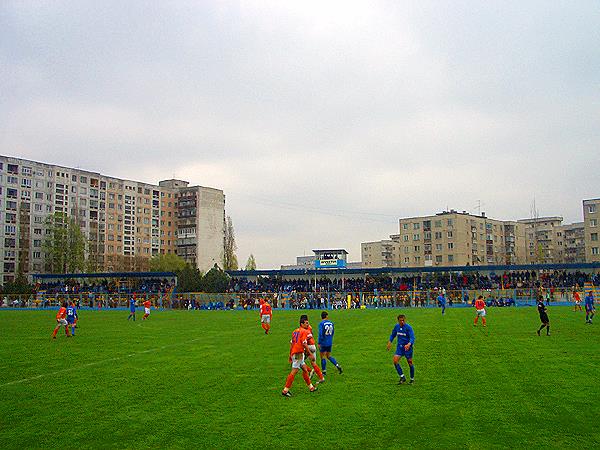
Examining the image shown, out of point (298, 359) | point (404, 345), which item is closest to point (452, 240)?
Answer: point (404, 345)

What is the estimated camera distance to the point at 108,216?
130875 millimetres

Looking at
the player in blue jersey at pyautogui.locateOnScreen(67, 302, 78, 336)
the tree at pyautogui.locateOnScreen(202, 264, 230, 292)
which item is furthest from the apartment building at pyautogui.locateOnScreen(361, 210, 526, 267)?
the player in blue jersey at pyautogui.locateOnScreen(67, 302, 78, 336)

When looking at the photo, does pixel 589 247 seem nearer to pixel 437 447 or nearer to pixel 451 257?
pixel 451 257

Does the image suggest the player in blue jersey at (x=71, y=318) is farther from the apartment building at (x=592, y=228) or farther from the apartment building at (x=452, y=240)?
the apartment building at (x=592, y=228)

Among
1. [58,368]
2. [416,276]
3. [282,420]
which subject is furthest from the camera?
[416,276]

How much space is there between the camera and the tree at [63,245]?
11381 cm

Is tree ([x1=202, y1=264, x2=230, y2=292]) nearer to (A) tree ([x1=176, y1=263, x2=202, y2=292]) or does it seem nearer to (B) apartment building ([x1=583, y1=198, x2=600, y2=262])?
(A) tree ([x1=176, y1=263, x2=202, y2=292])

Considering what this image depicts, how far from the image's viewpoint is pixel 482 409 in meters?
12.2

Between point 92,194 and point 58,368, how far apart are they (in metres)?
116

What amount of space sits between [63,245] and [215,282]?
43.4 meters

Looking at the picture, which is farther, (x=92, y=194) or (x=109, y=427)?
(x=92, y=194)

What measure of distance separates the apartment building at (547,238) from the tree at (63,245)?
121 metres

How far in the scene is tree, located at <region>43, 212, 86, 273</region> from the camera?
114 m

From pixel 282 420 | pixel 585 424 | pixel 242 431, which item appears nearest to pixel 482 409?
pixel 585 424
